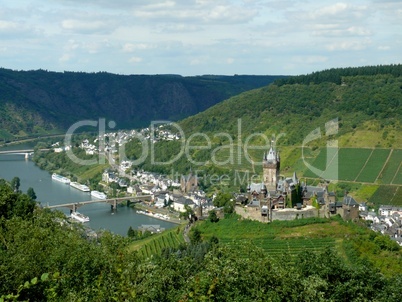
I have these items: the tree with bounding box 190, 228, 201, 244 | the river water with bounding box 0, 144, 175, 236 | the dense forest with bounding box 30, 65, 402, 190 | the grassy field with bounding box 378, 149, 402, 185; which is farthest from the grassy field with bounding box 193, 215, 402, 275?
the grassy field with bounding box 378, 149, 402, 185

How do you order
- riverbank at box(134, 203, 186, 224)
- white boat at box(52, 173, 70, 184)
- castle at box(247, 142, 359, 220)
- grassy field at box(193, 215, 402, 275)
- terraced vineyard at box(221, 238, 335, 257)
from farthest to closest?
white boat at box(52, 173, 70, 184)
riverbank at box(134, 203, 186, 224)
castle at box(247, 142, 359, 220)
terraced vineyard at box(221, 238, 335, 257)
grassy field at box(193, 215, 402, 275)

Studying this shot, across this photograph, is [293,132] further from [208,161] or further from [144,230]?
[144,230]

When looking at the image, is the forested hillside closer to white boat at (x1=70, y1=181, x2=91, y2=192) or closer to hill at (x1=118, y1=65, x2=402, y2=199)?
hill at (x1=118, y1=65, x2=402, y2=199)

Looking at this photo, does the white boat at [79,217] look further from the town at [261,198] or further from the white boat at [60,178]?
the white boat at [60,178]

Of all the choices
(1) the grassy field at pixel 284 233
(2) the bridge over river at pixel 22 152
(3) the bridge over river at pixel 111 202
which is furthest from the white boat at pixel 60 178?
(1) the grassy field at pixel 284 233

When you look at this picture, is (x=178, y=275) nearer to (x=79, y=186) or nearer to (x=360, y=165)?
(x=360, y=165)

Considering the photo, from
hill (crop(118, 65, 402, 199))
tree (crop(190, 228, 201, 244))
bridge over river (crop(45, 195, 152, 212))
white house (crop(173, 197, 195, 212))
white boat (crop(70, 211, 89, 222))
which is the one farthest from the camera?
hill (crop(118, 65, 402, 199))

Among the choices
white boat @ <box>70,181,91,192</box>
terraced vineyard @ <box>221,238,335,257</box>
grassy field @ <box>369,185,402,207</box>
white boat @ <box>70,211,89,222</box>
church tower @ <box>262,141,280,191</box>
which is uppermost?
church tower @ <box>262,141,280,191</box>

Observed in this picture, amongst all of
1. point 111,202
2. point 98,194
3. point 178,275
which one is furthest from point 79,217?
point 178,275
